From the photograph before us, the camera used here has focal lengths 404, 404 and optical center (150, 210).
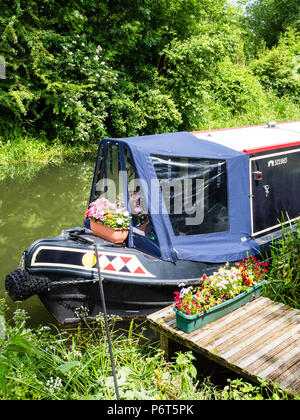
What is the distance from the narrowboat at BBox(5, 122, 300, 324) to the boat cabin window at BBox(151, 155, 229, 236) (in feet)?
0.04

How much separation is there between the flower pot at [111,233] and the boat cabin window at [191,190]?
23.6 inches

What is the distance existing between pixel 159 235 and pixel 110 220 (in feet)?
2.04

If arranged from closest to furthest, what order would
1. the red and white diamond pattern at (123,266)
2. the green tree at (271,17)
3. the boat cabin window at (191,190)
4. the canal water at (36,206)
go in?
the red and white diamond pattern at (123,266), the boat cabin window at (191,190), the canal water at (36,206), the green tree at (271,17)

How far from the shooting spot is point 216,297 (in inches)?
150

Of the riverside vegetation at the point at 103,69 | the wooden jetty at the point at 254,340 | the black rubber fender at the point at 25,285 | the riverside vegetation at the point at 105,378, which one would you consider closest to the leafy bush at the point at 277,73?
the riverside vegetation at the point at 103,69

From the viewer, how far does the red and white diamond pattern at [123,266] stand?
432 cm

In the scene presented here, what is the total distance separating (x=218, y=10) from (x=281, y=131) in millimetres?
10223

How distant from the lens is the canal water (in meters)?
5.80

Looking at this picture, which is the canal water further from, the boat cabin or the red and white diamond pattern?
the boat cabin

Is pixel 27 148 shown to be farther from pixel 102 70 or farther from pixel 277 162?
pixel 277 162

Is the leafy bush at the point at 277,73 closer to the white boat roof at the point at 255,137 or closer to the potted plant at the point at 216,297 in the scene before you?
the white boat roof at the point at 255,137

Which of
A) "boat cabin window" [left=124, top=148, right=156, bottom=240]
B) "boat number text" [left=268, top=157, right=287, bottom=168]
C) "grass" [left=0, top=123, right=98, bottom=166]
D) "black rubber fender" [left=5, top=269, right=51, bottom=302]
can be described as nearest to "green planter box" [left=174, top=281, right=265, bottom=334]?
"boat cabin window" [left=124, top=148, right=156, bottom=240]

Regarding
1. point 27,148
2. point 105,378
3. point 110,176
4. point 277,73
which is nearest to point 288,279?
point 105,378

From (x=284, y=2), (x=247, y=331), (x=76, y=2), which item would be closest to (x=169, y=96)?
(x=76, y=2)
